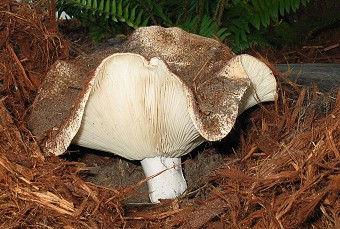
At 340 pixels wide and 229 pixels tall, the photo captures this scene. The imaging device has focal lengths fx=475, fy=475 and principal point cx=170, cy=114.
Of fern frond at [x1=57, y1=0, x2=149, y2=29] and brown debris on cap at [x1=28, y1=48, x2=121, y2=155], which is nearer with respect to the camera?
brown debris on cap at [x1=28, y1=48, x2=121, y2=155]

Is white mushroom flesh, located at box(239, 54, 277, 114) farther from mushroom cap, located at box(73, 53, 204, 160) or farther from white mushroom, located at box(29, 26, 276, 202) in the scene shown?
mushroom cap, located at box(73, 53, 204, 160)

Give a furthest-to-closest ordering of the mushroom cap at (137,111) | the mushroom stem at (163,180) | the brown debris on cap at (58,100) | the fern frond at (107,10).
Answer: the fern frond at (107,10)
the mushroom stem at (163,180)
the brown debris on cap at (58,100)
the mushroom cap at (137,111)

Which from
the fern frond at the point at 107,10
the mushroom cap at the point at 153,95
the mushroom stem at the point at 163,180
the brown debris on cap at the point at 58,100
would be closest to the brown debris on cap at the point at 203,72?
the mushroom cap at the point at 153,95

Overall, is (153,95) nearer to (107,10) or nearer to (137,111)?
(137,111)

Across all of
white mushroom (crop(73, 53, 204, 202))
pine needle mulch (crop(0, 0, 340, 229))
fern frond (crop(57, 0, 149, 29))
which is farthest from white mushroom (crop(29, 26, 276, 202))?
fern frond (crop(57, 0, 149, 29))

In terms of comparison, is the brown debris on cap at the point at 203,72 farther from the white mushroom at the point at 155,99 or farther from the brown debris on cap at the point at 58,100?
the brown debris on cap at the point at 58,100

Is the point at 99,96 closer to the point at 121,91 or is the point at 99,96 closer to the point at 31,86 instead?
the point at 121,91

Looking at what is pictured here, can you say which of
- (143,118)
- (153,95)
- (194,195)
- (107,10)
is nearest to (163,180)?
(194,195)
